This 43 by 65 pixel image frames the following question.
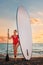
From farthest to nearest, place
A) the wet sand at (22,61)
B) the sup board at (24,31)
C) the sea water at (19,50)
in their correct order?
the sea water at (19,50)
the wet sand at (22,61)
the sup board at (24,31)

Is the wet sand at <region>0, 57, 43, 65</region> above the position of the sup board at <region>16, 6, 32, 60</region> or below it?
below

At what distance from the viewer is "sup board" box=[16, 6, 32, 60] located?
3.79 meters

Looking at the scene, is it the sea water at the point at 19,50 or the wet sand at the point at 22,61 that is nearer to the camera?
the wet sand at the point at 22,61

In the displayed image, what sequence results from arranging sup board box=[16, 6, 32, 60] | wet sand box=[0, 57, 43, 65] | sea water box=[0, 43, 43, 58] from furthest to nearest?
sea water box=[0, 43, 43, 58], wet sand box=[0, 57, 43, 65], sup board box=[16, 6, 32, 60]

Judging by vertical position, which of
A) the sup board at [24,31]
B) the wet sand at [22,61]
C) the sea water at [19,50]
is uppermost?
the sup board at [24,31]

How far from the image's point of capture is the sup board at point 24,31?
12.4ft

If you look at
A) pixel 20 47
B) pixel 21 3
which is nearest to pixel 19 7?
pixel 21 3

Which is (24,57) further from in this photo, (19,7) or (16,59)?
(19,7)

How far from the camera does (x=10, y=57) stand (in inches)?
157

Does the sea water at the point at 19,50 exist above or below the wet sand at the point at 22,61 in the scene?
above

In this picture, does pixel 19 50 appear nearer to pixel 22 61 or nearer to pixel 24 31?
pixel 22 61

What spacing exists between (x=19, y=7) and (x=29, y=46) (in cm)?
57

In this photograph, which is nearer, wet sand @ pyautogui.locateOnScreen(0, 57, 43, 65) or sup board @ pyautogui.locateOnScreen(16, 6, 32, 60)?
sup board @ pyautogui.locateOnScreen(16, 6, 32, 60)

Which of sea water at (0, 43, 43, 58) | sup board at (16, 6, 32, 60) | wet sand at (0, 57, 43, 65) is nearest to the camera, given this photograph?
sup board at (16, 6, 32, 60)
